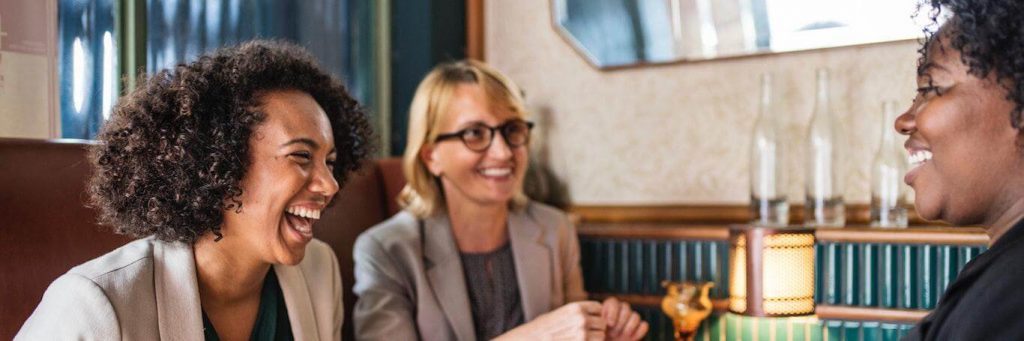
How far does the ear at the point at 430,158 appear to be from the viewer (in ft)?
8.80

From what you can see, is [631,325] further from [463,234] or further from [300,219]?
[300,219]

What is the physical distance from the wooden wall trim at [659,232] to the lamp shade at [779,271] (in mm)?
372

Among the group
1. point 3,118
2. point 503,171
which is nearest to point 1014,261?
point 503,171

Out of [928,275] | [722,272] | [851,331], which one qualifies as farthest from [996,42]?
[722,272]

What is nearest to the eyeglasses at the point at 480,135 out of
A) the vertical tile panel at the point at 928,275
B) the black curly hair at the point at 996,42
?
the vertical tile panel at the point at 928,275

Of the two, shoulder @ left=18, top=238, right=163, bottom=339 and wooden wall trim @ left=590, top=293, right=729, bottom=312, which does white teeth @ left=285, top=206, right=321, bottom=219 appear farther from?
wooden wall trim @ left=590, top=293, right=729, bottom=312

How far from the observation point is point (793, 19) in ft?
9.68

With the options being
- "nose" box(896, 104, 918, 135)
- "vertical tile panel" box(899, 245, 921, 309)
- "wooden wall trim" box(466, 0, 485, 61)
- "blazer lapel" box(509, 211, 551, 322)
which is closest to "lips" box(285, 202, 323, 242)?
"blazer lapel" box(509, 211, 551, 322)

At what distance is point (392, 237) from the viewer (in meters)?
2.57

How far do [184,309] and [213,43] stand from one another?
3.88 ft

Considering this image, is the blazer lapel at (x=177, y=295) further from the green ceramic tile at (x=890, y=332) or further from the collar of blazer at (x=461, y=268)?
the green ceramic tile at (x=890, y=332)

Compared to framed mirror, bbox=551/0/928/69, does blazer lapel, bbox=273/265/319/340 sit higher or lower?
lower

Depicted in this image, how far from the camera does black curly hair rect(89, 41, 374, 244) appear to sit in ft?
5.78

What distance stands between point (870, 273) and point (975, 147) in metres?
1.32
